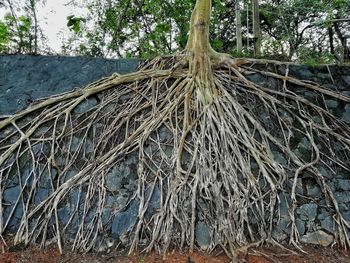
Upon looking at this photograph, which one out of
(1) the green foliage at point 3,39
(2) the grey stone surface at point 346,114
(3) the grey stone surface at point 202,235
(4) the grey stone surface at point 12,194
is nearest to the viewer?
(3) the grey stone surface at point 202,235

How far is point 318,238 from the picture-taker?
9.98 ft

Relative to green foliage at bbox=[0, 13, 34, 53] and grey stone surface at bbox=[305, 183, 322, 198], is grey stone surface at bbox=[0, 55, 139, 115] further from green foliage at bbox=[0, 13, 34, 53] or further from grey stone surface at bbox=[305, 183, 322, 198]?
grey stone surface at bbox=[305, 183, 322, 198]

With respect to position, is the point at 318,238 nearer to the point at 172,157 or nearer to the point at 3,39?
the point at 172,157

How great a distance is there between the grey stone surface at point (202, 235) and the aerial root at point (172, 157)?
19mm

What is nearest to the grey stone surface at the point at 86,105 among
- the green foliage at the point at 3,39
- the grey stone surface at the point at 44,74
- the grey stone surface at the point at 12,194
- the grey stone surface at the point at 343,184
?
the grey stone surface at the point at 44,74

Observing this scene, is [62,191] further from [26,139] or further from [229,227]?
[229,227]

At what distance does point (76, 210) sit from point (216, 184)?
126 centimetres

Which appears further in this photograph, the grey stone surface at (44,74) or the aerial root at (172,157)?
the grey stone surface at (44,74)

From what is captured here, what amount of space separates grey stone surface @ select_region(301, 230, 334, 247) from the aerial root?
0.09m

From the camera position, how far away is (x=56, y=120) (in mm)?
3670

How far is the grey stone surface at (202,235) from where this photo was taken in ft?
9.53

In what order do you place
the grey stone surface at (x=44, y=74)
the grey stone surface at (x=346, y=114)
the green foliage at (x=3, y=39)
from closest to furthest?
the grey stone surface at (x=346, y=114) → the grey stone surface at (x=44, y=74) → the green foliage at (x=3, y=39)

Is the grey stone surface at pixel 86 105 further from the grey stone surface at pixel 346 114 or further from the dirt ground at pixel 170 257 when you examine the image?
the grey stone surface at pixel 346 114

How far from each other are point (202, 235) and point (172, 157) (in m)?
0.78
